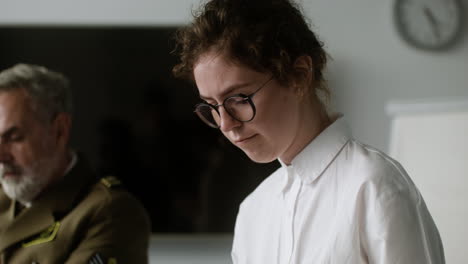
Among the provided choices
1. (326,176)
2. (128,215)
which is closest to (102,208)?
(128,215)

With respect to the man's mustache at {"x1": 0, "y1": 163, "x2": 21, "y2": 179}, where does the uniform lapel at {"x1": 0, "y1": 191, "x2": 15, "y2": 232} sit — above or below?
below

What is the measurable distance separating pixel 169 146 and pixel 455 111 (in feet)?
4.83

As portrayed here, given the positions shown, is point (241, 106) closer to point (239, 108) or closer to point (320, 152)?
point (239, 108)

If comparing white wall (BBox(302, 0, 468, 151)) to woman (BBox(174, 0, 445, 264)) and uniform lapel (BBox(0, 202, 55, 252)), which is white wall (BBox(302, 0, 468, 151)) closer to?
uniform lapel (BBox(0, 202, 55, 252))

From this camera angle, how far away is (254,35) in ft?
3.25

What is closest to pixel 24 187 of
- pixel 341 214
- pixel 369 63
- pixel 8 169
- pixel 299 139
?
pixel 8 169

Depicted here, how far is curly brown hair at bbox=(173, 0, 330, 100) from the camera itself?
97cm

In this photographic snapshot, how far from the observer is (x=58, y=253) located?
1.55 meters

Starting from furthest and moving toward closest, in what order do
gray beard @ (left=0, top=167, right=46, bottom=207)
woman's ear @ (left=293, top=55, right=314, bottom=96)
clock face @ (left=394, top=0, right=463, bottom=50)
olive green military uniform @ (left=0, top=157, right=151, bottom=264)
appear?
1. clock face @ (left=394, top=0, right=463, bottom=50)
2. gray beard @ (left=0, top=167, right=46, bottom=207)
3. olive green military uniform @ (left=0, top=157, right=151, bottom=264)
4. woman's ear @ (left=293, top=55, right=314, bottom=96)

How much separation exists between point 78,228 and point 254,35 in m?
0.86

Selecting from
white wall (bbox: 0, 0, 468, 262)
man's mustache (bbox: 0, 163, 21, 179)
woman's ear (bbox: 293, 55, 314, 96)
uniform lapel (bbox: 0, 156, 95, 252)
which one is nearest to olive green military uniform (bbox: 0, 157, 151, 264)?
uniform lapel (bbox: 0, 156, 95, 252)

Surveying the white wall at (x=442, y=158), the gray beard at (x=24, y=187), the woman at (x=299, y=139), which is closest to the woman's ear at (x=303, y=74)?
the woman at (x=299, y=139)

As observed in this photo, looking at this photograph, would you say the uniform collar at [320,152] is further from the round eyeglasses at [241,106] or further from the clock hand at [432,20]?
the clock hand at [432,20]

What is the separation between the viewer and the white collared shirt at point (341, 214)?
35.2 inches
